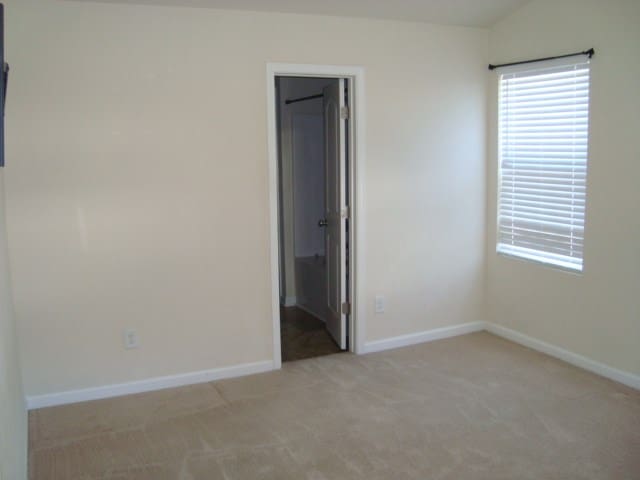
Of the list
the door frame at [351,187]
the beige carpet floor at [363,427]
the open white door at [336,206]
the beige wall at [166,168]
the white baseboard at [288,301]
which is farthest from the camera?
the white baseboard at [288,301]

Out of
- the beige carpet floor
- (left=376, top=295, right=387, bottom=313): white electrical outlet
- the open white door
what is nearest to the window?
the beige carpet floor

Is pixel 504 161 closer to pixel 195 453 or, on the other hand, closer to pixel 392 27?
pixel 392 27

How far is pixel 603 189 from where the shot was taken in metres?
3.84

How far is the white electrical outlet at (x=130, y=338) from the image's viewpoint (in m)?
3.76

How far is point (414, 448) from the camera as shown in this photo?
121 inches

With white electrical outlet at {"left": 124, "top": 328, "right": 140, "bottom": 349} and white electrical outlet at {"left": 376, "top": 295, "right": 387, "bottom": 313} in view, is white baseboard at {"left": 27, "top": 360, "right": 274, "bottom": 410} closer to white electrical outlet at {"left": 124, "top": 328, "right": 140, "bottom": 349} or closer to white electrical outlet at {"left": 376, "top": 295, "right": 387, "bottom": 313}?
white electrical outlet at {"left": 124, "top": 328, "right": 140, "bottom": 349}

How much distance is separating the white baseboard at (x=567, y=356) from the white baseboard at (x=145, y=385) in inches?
75.1

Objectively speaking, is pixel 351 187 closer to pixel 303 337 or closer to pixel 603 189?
pixel 303 337

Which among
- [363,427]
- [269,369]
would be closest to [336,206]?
[269,369]

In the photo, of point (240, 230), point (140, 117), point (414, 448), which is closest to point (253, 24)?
point (140, 117)

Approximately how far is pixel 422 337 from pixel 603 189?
5.66ft

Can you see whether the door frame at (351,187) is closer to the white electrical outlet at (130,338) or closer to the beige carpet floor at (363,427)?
the beige carpet floor at (363,427)

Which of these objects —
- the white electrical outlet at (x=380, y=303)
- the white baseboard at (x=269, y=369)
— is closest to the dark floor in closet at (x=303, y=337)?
the white baseboard at (x=269, y=369)

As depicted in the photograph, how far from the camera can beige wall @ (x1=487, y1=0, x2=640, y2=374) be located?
3.65 m
